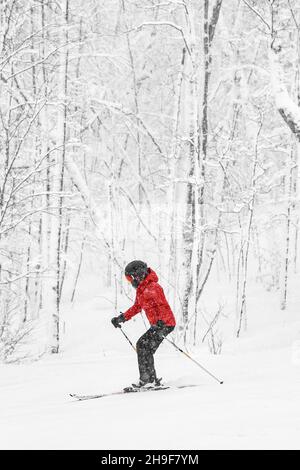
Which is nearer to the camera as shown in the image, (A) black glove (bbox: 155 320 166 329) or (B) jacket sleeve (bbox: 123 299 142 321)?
(A) black glove (bbox: 155 320 166 329)

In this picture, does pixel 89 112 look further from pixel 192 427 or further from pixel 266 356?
pixel 192 427

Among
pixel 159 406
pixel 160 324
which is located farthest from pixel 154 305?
pixel 159 406

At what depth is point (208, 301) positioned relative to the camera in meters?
16.3

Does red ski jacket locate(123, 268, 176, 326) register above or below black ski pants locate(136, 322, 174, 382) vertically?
above

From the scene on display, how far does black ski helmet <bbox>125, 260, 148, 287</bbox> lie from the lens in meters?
6.58

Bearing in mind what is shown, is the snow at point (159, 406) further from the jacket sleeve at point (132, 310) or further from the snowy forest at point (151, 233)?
the jacket sleeve at point (132, 310)

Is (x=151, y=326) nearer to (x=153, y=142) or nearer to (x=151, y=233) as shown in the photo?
(x=151, y=233)

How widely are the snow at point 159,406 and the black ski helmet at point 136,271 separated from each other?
1319 millimetres

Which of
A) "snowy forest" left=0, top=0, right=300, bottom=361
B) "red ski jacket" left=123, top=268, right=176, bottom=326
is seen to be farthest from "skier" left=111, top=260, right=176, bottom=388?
"snowy forest" left=0, top=0, right=300, bottom=361

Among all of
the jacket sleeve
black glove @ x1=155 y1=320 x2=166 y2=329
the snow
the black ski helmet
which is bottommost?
the snow

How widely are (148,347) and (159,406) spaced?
139 centimetres

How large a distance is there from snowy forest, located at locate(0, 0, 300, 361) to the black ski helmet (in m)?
3.25

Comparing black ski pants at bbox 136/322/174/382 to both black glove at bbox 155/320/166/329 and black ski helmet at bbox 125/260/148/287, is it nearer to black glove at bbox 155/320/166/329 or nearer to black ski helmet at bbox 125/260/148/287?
black glove at bbox 155/320/166/329

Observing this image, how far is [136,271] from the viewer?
6590mm
